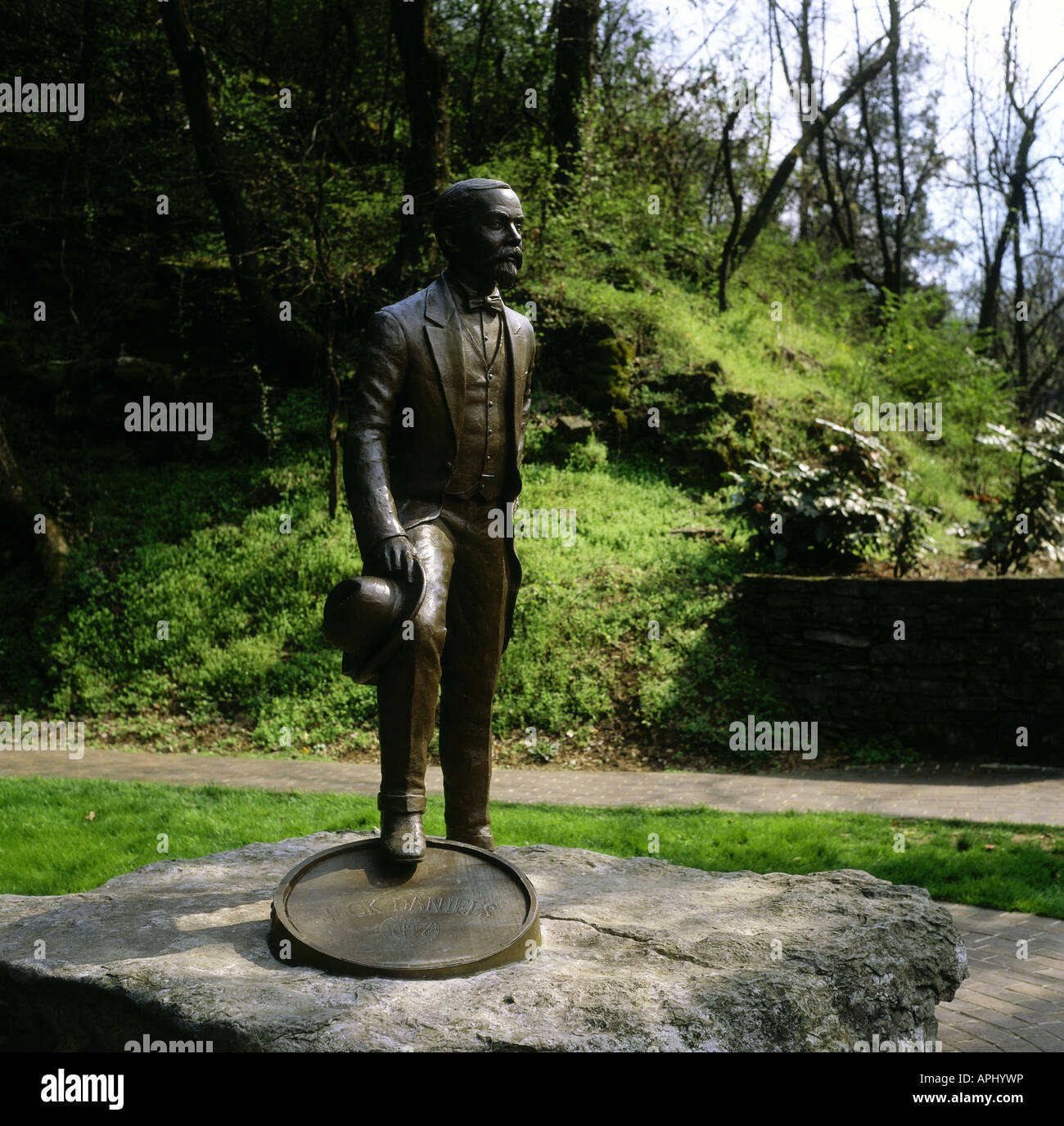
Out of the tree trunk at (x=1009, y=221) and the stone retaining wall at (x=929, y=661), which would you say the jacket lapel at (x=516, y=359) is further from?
the tree trunk at (x=1009, y=221)

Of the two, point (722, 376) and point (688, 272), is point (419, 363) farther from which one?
point (688, 272)

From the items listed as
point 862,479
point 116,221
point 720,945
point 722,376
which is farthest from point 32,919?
point 116,221

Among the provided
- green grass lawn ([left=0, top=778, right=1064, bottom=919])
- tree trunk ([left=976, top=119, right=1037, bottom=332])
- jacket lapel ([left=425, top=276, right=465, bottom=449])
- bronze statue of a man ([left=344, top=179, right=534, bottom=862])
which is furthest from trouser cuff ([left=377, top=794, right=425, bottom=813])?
tree trunk ([left=976, top=119, right=1037, bottom=332])

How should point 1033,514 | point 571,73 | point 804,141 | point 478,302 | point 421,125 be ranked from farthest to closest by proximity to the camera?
point 804,141, point 571,73, point 421,125, point 1033,514, point 478,302

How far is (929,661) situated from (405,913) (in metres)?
7.26

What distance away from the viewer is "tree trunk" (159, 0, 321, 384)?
44.4 feet

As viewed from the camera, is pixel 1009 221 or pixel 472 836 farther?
pixel 1009 221

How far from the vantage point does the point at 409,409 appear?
4387mm

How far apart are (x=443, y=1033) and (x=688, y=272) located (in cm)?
1794

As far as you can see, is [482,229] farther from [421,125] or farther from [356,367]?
[421,125]

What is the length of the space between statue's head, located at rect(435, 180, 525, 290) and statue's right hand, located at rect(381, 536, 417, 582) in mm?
1068

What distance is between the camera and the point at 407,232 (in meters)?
13.5

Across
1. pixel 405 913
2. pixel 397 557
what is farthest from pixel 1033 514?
pixel 405 913

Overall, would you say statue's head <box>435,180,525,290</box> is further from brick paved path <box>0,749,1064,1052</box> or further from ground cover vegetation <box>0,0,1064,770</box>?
ground cover vegetation <box>0,0,1064,770</box>
